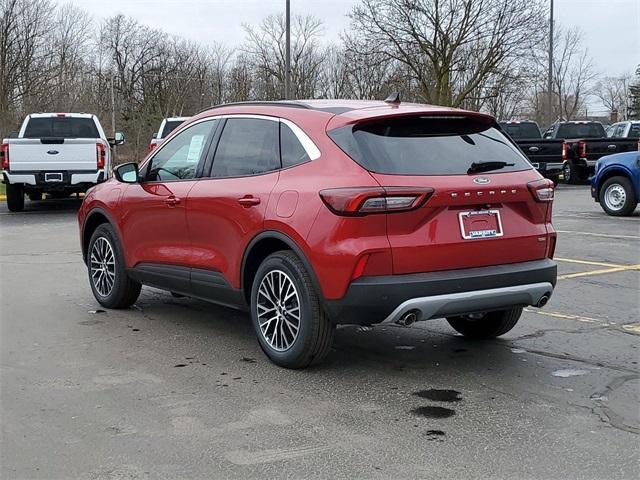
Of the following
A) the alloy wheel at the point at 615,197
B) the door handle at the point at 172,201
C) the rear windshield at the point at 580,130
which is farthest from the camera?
the rear windshield at the point at 580,130

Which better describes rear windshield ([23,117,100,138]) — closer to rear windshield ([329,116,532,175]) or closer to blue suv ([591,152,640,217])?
blue suv ([591,152,640,217])

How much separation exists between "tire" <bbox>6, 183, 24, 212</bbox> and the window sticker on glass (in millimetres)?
10821

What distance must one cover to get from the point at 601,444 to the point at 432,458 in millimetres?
→ 879

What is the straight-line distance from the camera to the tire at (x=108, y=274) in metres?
6.77

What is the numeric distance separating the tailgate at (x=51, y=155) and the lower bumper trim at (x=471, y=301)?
461 inches

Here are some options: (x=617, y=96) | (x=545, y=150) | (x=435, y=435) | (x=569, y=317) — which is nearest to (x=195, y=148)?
(x=435, y=435)

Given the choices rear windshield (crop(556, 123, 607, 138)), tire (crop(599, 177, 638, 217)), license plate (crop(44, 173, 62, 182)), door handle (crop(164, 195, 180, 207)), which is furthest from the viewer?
rear windshield (crop(556, 123, 607, 138))

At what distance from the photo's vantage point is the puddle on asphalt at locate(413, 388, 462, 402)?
4523mm

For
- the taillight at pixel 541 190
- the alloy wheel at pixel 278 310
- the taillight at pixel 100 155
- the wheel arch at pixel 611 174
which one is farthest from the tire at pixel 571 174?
the alloy wheel at pixel 278 310

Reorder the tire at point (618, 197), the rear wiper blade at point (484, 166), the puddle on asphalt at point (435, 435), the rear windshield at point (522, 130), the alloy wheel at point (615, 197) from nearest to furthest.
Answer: the puddle on asphalt at point (435, 435)
the rear wiper blade at point (484, 166)
the tire at point (618, 197)
the alloy wheel at point (615, 197)
the rear windshield at point (522, 130)

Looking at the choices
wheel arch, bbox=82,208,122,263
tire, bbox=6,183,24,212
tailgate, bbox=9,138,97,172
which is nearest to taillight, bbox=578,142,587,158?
tailgate, bbox=9,138,97,172

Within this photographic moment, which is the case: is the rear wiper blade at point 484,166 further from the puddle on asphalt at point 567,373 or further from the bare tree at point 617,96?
the bare tree at point 617,96

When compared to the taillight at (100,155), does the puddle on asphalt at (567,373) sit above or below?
below

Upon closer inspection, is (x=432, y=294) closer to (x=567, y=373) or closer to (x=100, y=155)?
(x=567, y=373)
